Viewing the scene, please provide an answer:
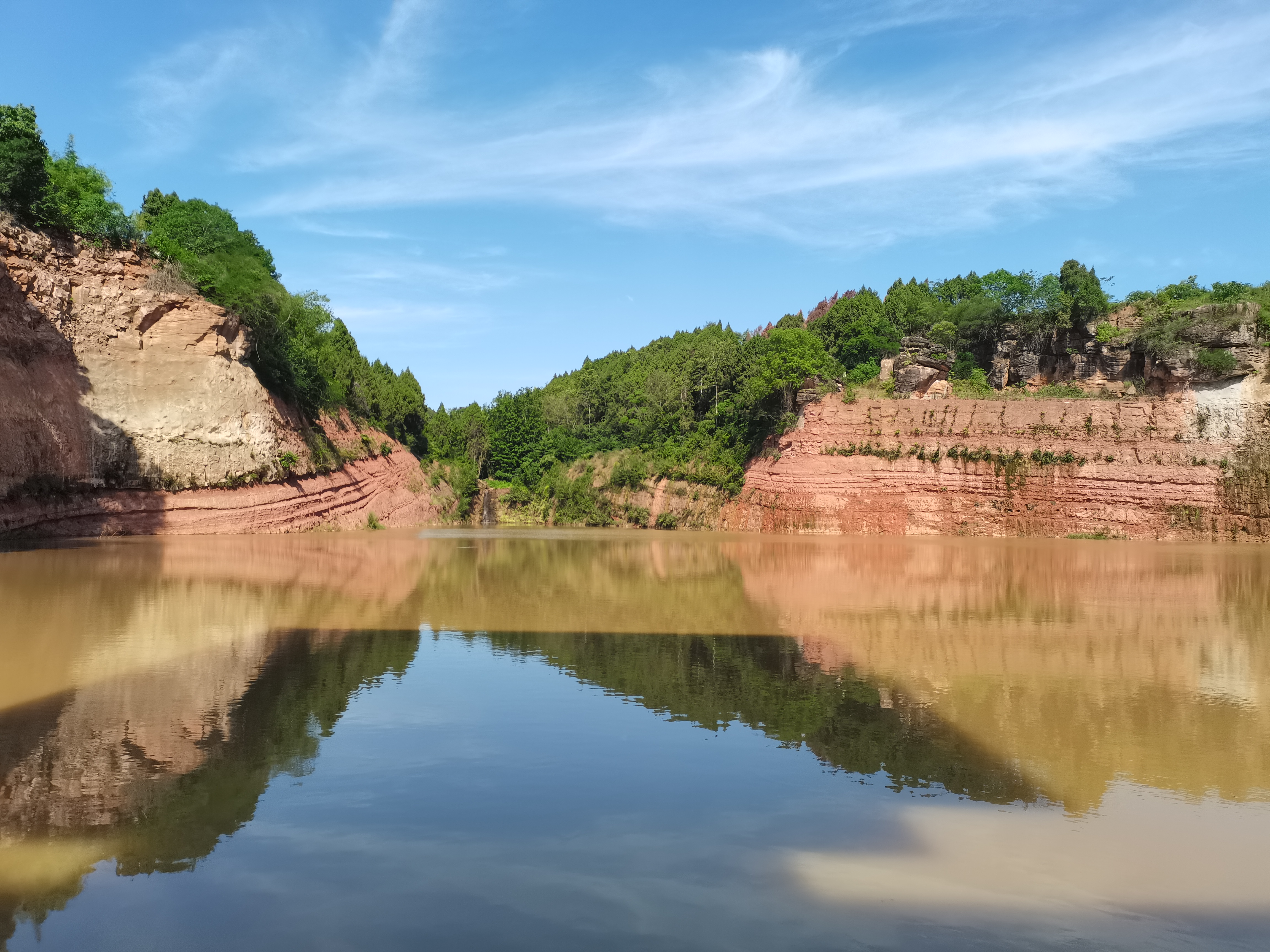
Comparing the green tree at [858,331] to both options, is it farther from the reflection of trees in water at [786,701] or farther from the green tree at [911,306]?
the reflection of trees in water at [786,701]

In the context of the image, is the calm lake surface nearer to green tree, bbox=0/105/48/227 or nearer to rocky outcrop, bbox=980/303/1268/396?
green tree, bbox=0/105/48/227

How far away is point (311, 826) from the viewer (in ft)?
20.5

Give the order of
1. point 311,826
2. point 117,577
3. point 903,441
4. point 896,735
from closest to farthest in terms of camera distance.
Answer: point 311,826 → point 896,735 → point 117,577 → point 903,441

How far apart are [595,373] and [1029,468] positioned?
51765mm

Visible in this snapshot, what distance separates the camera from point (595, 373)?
90.9 m

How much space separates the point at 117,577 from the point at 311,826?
55.7 feet

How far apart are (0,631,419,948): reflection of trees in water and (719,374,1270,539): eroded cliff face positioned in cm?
4135

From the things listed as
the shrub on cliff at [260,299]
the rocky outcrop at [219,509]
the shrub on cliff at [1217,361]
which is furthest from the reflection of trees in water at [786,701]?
the shrub on cliff at [1217,361]

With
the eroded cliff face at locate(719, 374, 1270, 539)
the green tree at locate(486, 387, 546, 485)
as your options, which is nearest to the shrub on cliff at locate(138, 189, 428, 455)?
the green tree at locate(486, 387, 546, 485)

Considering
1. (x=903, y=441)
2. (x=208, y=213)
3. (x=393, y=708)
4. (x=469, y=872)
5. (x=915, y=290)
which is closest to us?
(x=469, y=872)

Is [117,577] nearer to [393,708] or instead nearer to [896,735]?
[393,708]

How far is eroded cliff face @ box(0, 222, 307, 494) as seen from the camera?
1310 inches

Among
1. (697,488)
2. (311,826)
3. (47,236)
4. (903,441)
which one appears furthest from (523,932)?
(697,488)

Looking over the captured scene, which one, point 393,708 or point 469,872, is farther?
point 393,708
